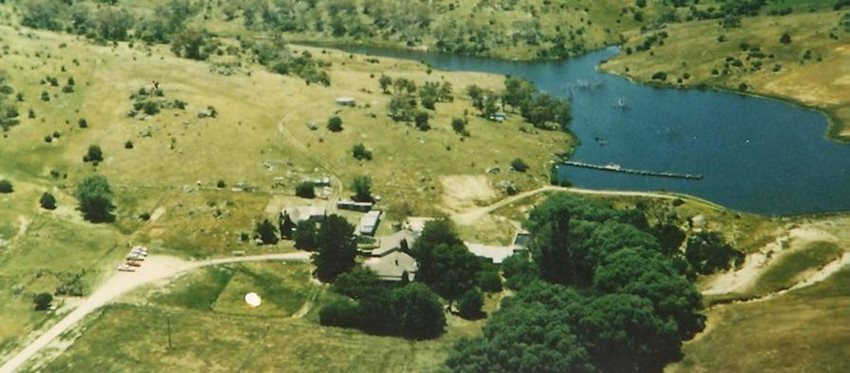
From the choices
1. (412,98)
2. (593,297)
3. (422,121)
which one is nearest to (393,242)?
(593,297)

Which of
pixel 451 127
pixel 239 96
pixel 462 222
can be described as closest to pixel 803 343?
pixel 462 222

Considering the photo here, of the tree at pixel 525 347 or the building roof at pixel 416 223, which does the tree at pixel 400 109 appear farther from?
the tree at pixel 525 347

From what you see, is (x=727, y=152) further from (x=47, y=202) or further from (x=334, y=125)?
(x=47, y=202)

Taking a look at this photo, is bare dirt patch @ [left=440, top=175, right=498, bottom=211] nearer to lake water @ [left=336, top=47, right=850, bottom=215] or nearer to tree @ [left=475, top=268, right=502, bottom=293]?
lake water @ [left=336, top=47, right=850, bottom=215]

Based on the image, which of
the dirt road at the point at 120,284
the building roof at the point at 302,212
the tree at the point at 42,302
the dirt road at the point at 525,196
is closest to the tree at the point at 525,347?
the dirt road at the point at 120,284

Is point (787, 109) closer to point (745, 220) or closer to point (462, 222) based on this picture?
point (745, 220)

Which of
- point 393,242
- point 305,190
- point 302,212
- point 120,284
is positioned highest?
point 305,190
